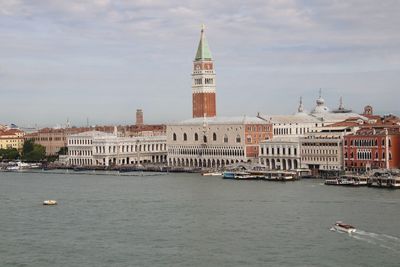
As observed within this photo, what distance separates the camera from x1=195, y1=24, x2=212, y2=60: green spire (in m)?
40.0

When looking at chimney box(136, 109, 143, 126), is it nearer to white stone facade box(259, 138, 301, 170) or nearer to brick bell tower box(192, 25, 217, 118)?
brick bell tower box(192, 25, 217, 118)

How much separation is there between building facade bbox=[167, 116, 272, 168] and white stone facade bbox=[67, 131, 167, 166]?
9.09 feet

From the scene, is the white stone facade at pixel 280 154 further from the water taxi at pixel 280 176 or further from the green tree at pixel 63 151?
the green tree at pixel 63 151

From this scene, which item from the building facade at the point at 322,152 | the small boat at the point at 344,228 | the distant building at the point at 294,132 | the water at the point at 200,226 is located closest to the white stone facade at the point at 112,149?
the distant building at the point at 294,132

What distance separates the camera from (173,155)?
38.7m

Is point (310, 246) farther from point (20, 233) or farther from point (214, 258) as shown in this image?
point (20, 233)

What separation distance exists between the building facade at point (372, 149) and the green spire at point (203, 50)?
12.1 m

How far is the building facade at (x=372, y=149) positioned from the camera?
28094mm

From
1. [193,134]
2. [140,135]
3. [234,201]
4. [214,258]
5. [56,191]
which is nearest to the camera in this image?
[214,258]

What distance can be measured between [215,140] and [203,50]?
17.6ft

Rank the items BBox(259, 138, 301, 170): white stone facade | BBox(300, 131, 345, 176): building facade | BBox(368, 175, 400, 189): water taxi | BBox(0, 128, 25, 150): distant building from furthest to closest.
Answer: BBox(0, 128, 25, 150): distant building < BBox(259, 138, 301, 170): white stone facade < BBox(300, 131, 345, 176): building facade < BBox(368, 175, 400, 189): water taxi

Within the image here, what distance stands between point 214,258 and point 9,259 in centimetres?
325

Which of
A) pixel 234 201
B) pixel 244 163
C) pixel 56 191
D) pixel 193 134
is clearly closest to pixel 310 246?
pixel 234 201

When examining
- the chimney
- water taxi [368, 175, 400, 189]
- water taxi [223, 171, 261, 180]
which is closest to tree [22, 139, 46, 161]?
the chimney
